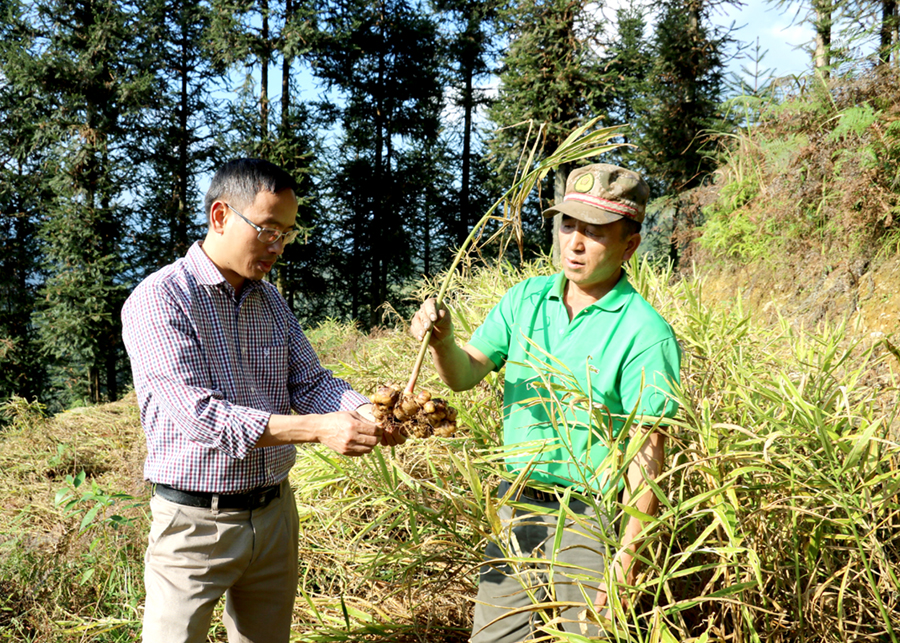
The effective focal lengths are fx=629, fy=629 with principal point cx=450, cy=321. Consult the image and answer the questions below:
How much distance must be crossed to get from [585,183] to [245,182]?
3.31ft

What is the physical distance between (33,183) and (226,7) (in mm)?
5918

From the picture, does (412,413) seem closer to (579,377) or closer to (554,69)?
(579,377)

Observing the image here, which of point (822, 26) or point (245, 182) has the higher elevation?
point (822, 26)

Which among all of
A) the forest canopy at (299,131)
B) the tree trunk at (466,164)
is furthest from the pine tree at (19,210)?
the tree trunk at (466,164)

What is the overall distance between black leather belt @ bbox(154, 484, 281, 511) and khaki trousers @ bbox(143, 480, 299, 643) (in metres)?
0.02

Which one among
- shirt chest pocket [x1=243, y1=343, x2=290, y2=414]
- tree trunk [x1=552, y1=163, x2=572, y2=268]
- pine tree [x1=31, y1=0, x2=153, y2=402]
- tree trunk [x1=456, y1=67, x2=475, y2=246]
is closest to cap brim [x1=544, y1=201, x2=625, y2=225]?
shirt chest pocket [x1=243, y1=343, x2=290, y2=414]

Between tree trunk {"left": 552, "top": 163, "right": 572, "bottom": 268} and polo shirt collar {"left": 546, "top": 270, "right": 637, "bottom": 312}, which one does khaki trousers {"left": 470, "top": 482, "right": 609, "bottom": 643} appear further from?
tree trunk {"left": 552, "top": 163, "right": 572, "bottom": 268}

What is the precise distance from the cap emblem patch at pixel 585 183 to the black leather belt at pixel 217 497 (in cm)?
133

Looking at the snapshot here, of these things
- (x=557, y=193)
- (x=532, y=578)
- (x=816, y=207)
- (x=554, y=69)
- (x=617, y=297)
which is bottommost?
(x=532, y=578)

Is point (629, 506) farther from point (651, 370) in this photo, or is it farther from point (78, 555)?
point (78, 555)

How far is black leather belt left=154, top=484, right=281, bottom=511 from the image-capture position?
Result: 180cm

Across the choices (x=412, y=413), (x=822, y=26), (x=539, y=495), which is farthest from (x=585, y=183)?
(x=822, y=26)

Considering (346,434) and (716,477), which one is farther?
(716,477)

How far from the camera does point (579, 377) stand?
70.9 inches
